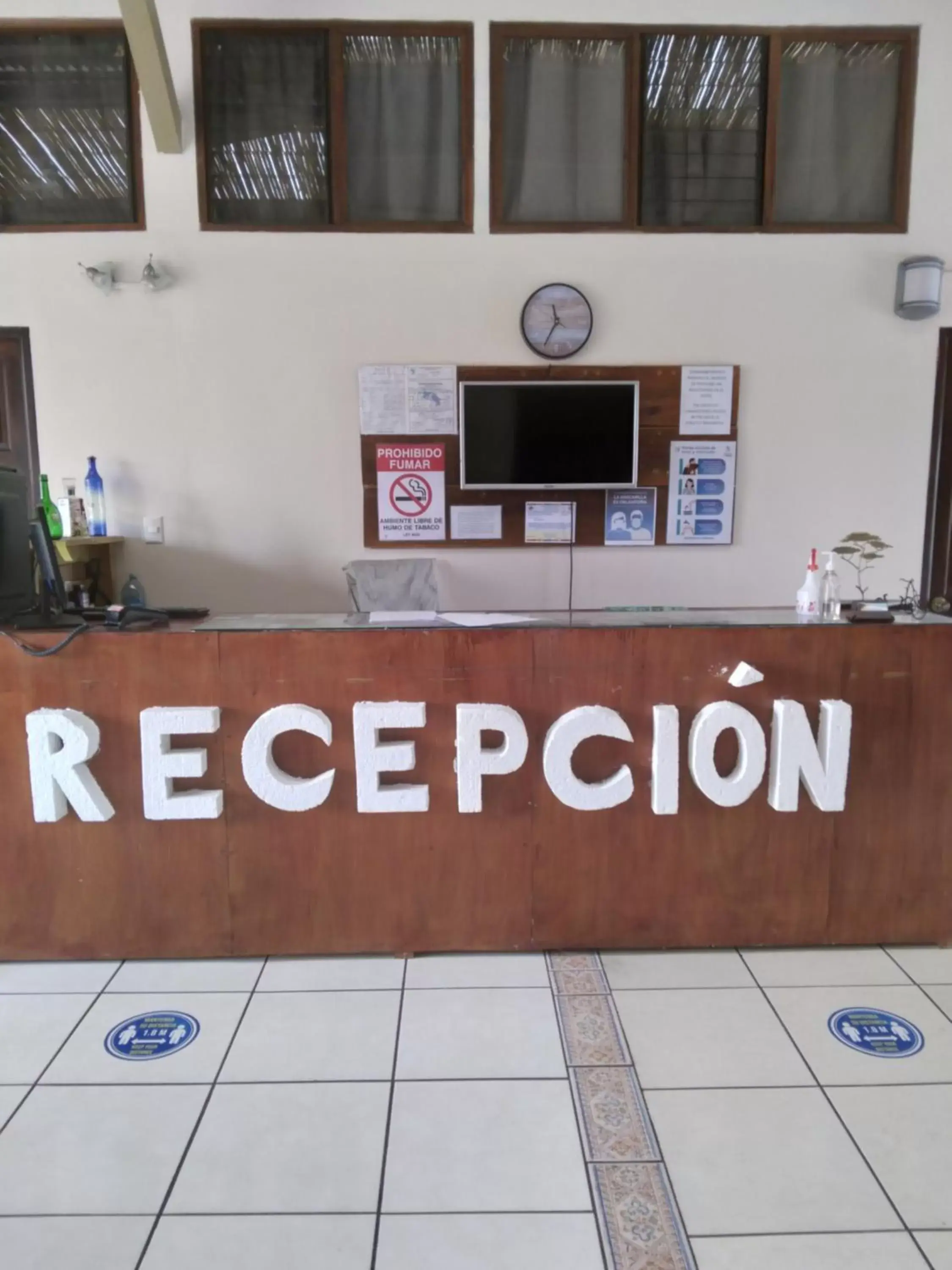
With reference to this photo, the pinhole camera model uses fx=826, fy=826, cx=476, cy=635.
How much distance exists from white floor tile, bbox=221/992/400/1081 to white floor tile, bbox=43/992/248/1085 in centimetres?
5

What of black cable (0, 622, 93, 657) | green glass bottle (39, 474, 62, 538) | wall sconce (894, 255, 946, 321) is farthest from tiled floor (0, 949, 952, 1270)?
wall sconce (894, 255, 946, 321)

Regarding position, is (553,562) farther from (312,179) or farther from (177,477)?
(312,179)

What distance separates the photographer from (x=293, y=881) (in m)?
2.30

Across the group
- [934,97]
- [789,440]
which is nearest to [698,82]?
[934,97]

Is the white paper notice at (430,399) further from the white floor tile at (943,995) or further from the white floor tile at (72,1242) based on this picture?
the white floor tile at (72,1242)

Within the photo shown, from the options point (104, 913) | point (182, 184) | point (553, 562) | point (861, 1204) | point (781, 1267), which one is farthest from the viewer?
point (553, 562)

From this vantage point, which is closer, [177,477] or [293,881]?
[293,881]

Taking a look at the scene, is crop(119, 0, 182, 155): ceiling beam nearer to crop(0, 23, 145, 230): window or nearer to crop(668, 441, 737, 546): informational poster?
crop(0, 23, 145, 230): window

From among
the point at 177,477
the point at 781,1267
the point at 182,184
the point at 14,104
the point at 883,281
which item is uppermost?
the point at 14,104

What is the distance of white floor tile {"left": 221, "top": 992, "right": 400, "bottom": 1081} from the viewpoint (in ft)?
6.13

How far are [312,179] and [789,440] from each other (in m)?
2.52

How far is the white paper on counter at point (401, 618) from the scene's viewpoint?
2307mm

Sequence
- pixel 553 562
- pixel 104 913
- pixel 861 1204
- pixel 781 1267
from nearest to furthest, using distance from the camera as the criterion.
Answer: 1. pixel 781 1267
2. pixel 861 1204
3. pixel 104 913
4. pixel 553 562

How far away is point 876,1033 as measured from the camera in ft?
6.58
